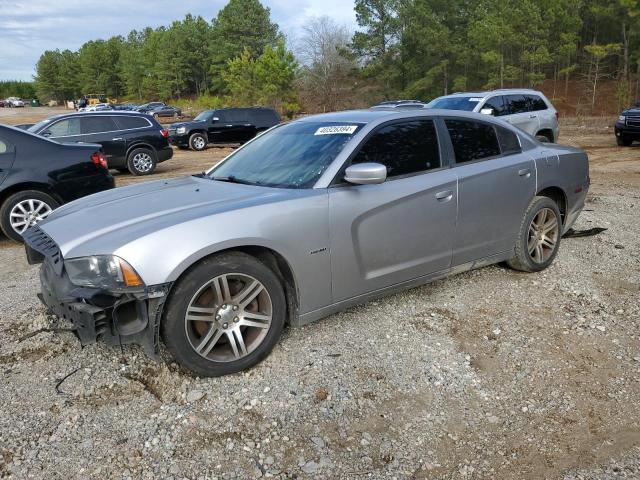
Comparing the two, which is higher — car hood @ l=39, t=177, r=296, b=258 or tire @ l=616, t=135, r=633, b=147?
car hood @ l=39, t=177, r=296, b=258

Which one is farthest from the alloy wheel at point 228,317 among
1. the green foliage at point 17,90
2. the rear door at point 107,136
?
the green foliage at point 17,90

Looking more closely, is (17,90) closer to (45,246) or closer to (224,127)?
(224,127)

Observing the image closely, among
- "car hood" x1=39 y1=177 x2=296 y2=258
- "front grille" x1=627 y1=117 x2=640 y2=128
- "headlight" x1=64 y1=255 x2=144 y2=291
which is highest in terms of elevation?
"car hood" x1=39 y1=177 x2=296 y2=258

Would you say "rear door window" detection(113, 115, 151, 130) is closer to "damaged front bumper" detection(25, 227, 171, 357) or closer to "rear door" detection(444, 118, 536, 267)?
"rear door" detection(444, 118, 536, 267)

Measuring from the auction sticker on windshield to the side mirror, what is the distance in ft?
1.55

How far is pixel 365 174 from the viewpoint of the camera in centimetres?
331

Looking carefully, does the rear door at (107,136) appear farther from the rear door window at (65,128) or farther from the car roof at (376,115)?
the car roof at (376,115)

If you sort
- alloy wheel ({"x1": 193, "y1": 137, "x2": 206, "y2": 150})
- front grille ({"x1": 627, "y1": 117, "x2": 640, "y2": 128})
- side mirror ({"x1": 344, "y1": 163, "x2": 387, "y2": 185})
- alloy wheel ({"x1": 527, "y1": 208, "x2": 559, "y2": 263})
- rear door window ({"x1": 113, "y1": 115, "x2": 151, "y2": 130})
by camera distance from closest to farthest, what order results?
side mirror ({"x1": 344, "y1": 163, "x2": 387, "y2": 185})
alloy wheel ({"x1": 527, "y1": 208, "x2": 559, "y2": 263})
rear door window ({"x1": 113, "y1": 115, "x2": 151, "y2": 130})
front grille ({"x1": 627, "y1": 117, "x2": 640, "y2": 128})
alloy wheel ({"x1": 193, "y1": 137, "x2": 206, "y2": 150})

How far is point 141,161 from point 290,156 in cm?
1065

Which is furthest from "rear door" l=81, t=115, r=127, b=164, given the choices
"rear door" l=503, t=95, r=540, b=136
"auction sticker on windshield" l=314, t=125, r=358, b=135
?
"auction sticker on windshield" l=314, t=125, r=358, b=135

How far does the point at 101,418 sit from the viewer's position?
9.20 ft

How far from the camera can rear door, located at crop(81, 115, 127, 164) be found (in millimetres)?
12688

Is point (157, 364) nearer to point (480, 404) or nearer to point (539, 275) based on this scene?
point (480, 404)

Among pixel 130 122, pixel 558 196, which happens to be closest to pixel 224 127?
pixel 130 122
